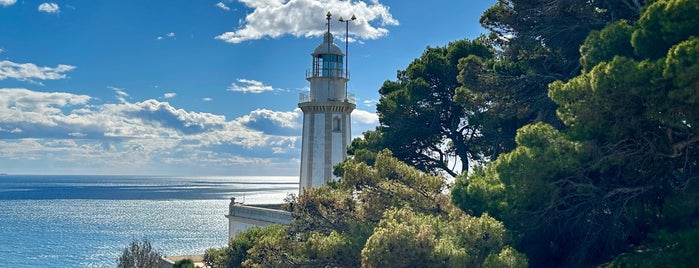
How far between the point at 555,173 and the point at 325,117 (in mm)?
16441

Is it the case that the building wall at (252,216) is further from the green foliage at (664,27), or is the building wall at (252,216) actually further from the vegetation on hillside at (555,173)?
the green foliage at (664,27)

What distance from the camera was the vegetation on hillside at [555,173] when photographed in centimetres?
885

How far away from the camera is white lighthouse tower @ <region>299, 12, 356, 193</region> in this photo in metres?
25.6

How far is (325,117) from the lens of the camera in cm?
2597

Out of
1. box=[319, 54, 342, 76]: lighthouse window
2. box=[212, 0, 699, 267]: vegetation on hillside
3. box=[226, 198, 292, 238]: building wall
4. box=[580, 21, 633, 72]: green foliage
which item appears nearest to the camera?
box=[212, 0, 699, 267]: vegetation on hillside

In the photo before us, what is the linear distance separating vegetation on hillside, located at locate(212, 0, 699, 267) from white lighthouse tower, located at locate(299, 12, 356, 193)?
10.0 m

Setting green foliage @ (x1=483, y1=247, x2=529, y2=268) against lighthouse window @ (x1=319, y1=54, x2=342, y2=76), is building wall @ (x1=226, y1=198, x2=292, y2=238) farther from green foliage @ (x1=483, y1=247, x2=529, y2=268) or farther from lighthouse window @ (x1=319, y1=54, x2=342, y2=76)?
green foliage @ (x1=483, y1=247, x2=529, y2=268)

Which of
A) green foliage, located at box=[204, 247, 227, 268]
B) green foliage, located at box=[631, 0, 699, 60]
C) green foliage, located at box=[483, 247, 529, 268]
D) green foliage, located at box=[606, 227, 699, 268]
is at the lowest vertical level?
green foliage, located at box=[204, 247, 227, 268]

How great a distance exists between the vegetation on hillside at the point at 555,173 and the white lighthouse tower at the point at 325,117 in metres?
10.0

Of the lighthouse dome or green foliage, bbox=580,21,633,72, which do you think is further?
the lighthouse dome

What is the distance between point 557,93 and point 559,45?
4.30m

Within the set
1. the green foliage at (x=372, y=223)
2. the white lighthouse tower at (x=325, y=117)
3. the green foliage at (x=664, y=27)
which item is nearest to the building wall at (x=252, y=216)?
the white lighthouse tower at (x=325, y=117)

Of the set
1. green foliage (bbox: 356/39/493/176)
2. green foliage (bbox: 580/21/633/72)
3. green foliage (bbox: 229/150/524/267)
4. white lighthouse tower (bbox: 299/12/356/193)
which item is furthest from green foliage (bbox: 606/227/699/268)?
white lighthouse tower (bbox: 299/12/356/193)

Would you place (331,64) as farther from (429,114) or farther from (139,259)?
(139,259)
